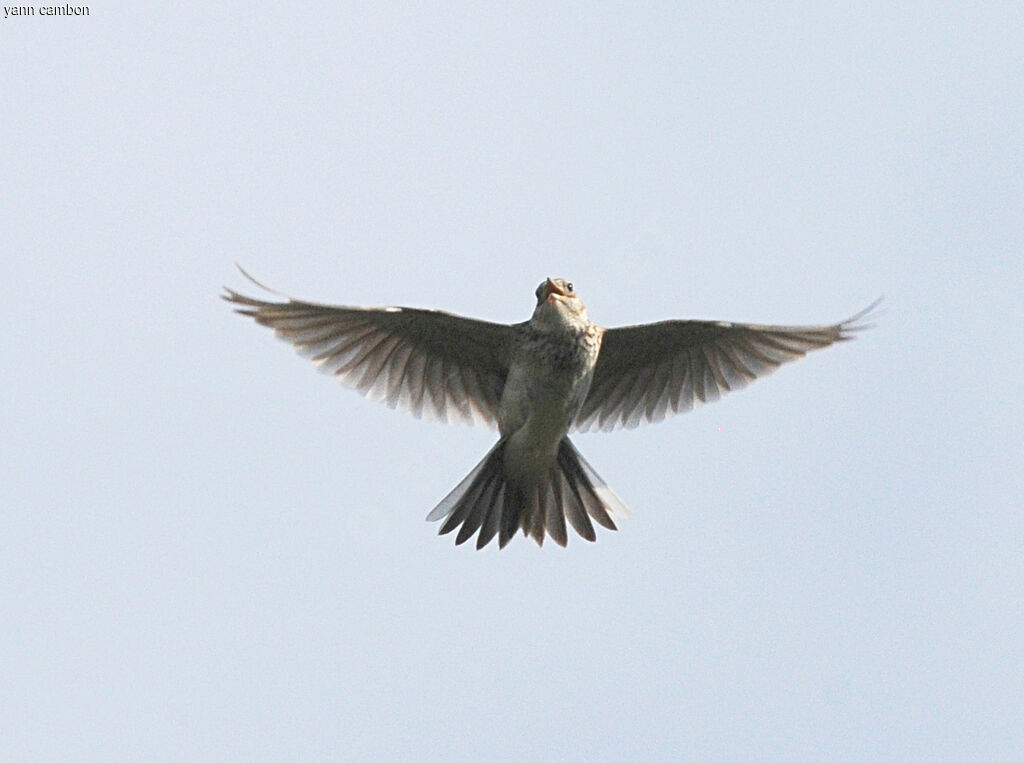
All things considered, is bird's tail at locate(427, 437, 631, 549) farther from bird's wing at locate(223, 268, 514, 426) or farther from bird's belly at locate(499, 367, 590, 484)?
bird's wing at locate(223, 268, 514, 426)

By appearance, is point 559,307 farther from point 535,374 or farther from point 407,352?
point 407,352

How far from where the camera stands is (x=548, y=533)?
11109mm

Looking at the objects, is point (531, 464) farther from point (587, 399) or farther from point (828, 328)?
point (828, 328)

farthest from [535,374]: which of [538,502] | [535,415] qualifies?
[538,502]

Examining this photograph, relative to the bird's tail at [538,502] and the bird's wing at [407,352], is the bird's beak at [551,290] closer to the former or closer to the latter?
the bird's wing at [407,352]

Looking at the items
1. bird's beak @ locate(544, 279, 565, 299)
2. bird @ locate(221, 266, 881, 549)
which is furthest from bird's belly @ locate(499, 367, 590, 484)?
bird's beak @ locate(544, 279, 565, 299)

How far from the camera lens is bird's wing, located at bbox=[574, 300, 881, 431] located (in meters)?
11.0

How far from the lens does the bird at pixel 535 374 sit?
10.6 metres

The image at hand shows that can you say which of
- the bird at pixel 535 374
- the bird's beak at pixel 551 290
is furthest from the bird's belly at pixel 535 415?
the bird's beak at pixel 551 290

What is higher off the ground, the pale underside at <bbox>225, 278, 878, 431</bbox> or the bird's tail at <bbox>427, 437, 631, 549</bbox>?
the pale underside at <bbox>225, 278, 878, 431</bbox>

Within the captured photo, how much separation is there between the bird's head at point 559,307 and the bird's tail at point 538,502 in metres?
0.91

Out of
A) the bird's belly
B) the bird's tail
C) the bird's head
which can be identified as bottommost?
the bird's tail

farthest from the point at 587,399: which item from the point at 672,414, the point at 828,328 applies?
the point at 828,328

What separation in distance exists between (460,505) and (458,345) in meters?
1.09
